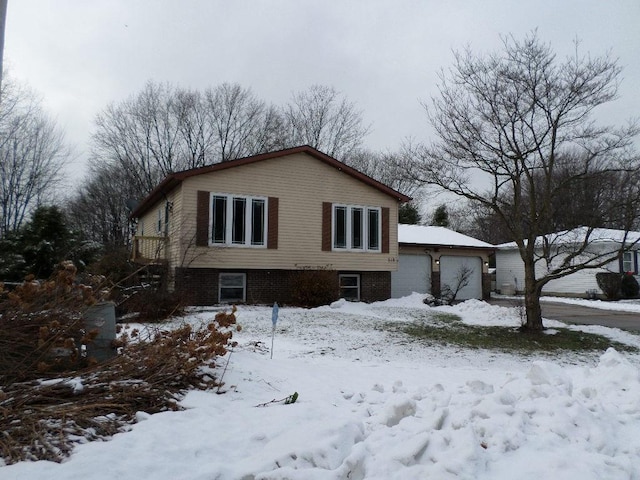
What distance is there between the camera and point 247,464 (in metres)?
3.32

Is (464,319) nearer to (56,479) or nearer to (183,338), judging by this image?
(183,338)

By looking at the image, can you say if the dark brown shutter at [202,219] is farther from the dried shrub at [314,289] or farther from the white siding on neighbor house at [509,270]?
the white siding on neighbor house at [509,270]

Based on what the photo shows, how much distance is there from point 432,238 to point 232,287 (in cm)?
1142

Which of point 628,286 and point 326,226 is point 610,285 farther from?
point 326,226

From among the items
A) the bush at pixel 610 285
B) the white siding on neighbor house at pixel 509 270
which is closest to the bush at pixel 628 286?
the bush at pixel 610 285

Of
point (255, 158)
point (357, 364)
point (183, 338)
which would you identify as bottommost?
point (357, 364)

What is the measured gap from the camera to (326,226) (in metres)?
17.8

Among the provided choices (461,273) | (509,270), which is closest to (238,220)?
(461,273)

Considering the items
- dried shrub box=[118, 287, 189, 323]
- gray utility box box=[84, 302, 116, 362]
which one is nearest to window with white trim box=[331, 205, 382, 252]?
dried shrub box=[118, 287, 189, 323]

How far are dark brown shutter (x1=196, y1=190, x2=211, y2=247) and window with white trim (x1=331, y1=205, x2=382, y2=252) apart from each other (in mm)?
4696

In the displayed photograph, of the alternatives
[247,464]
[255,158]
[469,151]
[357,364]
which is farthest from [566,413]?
[255,158]

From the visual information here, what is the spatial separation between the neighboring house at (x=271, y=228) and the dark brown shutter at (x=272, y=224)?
0.04 meters

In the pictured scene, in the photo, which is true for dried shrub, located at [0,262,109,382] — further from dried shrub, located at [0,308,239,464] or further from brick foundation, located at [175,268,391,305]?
brick foundation, located at [175,268,391,305]

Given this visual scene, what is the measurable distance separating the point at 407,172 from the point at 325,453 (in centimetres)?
939
